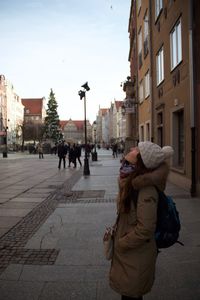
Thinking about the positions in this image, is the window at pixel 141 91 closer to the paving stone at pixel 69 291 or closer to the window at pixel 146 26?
the window at pixel 146 26

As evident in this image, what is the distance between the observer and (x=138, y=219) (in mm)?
3375

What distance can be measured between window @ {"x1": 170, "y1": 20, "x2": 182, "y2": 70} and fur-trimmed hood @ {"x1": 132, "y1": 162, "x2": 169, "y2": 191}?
475 inches

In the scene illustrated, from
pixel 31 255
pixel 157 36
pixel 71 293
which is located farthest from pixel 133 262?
pixel 157 36

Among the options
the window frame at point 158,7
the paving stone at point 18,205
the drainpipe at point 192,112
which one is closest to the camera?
the paving stone at point 18,205

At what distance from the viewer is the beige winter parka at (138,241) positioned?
3.36 m

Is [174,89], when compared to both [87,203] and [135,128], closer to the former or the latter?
[87,203]

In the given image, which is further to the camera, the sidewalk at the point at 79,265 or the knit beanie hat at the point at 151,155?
the sidewalk at the point at 79,265

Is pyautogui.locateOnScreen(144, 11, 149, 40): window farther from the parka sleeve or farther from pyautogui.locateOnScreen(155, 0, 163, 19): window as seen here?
the parka sleeve

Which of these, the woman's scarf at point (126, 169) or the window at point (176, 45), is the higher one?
the window at point (176, 45)

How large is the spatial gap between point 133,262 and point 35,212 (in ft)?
23.8

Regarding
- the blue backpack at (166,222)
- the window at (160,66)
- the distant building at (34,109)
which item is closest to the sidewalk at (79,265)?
the blue backpack at (166,222)

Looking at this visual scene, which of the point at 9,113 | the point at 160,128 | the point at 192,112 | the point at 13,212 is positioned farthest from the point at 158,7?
the point at 9,113

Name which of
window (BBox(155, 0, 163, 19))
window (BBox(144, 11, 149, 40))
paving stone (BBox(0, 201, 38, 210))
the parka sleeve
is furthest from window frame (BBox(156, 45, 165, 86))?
the parka sleeve

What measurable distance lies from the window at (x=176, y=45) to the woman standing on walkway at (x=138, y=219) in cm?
1203
